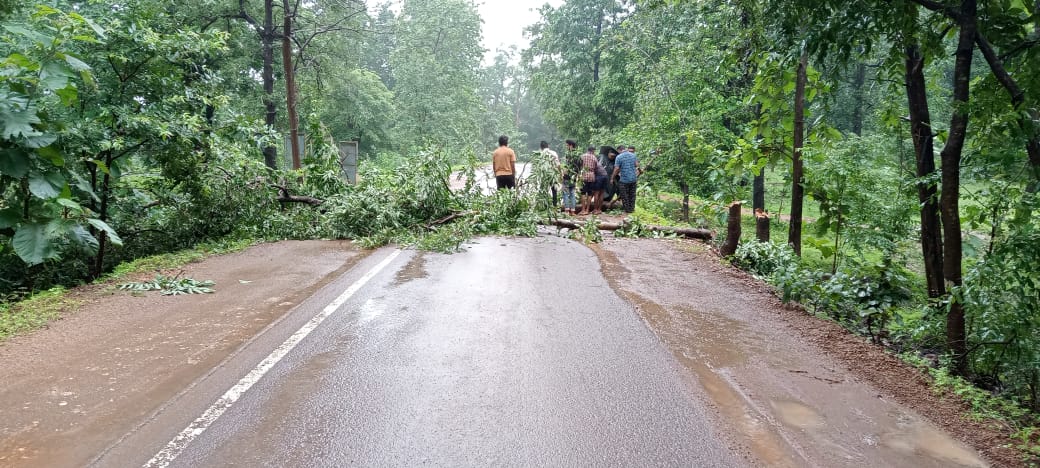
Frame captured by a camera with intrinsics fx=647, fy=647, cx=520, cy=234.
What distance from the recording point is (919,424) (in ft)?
14.9

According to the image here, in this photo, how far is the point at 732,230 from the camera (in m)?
11.4

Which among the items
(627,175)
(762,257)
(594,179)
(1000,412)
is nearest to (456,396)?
(1000,412)

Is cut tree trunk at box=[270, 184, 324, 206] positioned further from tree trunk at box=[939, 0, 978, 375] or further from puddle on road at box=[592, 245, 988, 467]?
tree trunk at box=[939, 0, 978, 375]

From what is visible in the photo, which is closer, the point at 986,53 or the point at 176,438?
the point at 176,438

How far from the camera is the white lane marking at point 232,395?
397 cm

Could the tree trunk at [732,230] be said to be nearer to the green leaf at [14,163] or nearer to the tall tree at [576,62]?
the green leaf at [14,163]

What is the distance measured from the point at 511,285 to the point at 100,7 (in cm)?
853

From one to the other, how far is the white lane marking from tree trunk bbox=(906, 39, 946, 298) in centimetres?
684

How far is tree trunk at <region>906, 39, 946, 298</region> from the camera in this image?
728 cm

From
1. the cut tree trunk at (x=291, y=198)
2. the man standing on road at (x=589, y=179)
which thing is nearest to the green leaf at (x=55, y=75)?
the cut tree trunk at (x=291, y=198)

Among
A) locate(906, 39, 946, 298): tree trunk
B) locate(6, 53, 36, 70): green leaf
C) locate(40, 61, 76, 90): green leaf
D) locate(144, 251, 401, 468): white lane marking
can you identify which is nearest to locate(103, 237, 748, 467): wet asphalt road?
locate(144, 251, 401, 468): white lane marking

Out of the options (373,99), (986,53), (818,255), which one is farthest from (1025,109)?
(373,99)

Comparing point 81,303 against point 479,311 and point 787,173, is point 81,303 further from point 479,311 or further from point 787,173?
point 787,173

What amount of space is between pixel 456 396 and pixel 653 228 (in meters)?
10.7
